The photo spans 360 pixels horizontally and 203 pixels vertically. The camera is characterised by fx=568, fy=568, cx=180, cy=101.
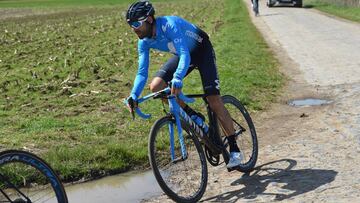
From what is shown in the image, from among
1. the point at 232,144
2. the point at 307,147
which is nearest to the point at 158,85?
the point at 232,144

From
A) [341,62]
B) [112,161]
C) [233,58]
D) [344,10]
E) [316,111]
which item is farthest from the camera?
[344,10]

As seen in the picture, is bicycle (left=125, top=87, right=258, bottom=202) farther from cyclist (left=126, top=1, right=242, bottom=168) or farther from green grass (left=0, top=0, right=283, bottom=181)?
green grass (left=0, top=0, right=283, bottom=181)

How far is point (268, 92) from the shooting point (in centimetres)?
1187

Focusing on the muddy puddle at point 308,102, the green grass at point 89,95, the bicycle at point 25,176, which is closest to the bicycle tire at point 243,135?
the green grass at point 89,95

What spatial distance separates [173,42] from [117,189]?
202 centimetres

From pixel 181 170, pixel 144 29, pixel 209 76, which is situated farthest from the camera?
pixel 181 170

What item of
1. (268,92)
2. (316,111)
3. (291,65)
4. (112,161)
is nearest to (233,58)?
(291,65)

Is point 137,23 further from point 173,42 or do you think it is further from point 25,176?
point 25,176

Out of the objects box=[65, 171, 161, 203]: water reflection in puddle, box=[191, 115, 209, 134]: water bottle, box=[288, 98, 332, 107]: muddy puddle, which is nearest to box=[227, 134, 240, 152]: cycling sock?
box=[191, 115, 209, 134]: water bottle

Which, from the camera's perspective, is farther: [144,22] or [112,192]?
[112,192]

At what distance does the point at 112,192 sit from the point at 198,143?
4.36ft

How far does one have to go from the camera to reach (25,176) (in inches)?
206

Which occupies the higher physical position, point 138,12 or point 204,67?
point 138,12

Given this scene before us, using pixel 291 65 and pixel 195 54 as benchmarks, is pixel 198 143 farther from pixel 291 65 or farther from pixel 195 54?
pixel 291 65
